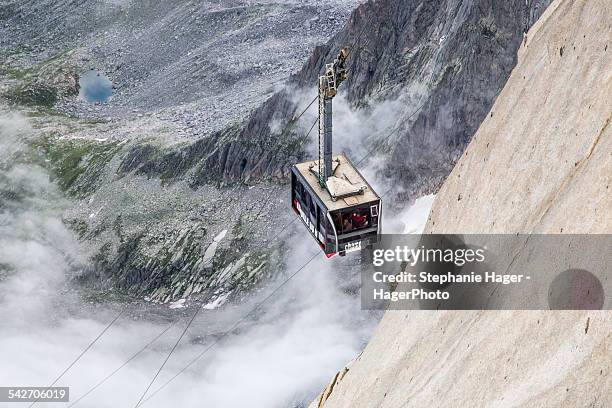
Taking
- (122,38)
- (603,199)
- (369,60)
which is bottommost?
(122,38)

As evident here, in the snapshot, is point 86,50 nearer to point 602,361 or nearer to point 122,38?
point 122,38

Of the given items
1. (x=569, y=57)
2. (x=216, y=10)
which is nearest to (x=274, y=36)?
(x=216, y=10)

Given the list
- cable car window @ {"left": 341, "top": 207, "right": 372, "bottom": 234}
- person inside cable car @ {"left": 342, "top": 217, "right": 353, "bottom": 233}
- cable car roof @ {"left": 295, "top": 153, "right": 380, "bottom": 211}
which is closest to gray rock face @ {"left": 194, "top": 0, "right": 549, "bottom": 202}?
cable car roof @ {"left": 295, "top": 153, "right": 380, "bottom": 211}

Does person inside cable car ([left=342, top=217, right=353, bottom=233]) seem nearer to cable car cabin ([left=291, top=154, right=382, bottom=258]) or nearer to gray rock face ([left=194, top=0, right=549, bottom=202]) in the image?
cable car cabin ([left=291, top=154, right=382, bottom=258])

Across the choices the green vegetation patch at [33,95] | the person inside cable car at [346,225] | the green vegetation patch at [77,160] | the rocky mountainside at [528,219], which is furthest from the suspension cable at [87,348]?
the green vegetation patch at [33,95]

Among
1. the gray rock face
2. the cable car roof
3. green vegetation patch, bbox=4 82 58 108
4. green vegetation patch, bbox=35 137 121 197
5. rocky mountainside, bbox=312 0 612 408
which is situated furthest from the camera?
green vegetation patch, bbox=4 82 58 108

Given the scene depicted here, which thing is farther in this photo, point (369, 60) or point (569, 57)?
point (369, 60)

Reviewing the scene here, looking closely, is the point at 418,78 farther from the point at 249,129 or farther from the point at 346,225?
the point at 346,225
